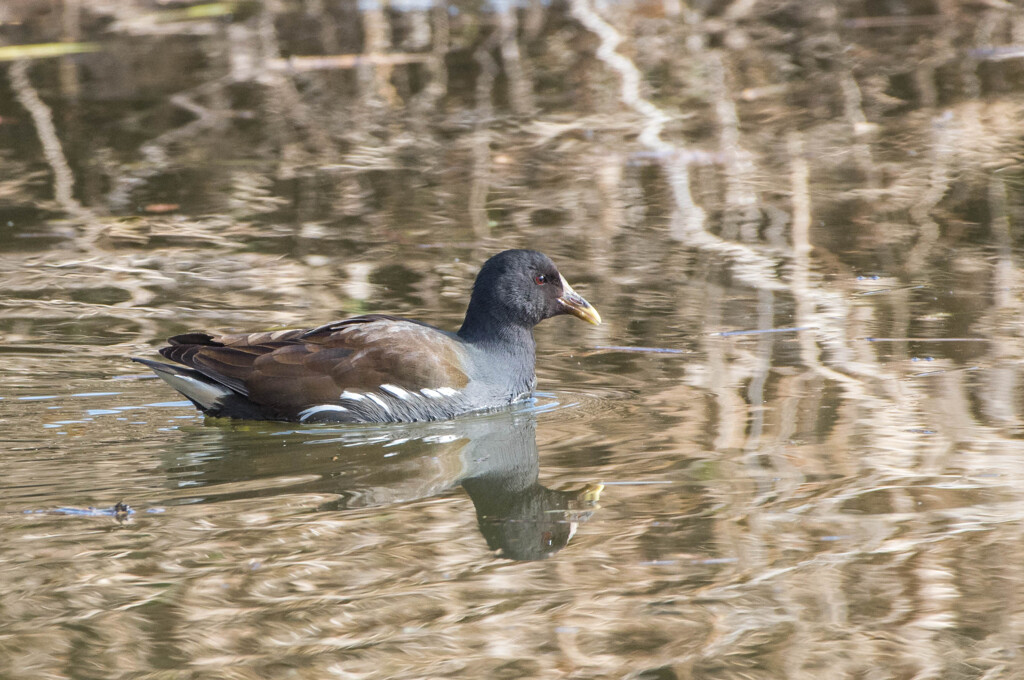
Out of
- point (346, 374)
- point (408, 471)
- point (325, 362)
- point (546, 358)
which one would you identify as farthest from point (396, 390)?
point (546, 358)

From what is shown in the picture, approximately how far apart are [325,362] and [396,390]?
1.18ft

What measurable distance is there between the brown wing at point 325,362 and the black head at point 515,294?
1.17 ft

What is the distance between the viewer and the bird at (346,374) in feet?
21.6

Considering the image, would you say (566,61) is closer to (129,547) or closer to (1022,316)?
(1022,316)

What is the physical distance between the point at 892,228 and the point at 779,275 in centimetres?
129

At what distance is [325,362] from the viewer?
665 centimetres

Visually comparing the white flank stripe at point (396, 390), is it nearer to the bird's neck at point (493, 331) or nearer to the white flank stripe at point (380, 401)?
the white flank stripe at point (380, 401)

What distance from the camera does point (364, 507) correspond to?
5434mm

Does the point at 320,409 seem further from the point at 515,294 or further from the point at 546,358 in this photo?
the point at 546,358

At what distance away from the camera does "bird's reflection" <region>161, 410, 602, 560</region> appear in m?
5.37

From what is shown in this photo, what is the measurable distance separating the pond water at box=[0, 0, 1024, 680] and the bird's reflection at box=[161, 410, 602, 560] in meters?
0.02

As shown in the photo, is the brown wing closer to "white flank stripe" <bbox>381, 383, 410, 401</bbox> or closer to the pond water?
"white flank stripe" <bbox>381, 383, 410, 401</bbox>

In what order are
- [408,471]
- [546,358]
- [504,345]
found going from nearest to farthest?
[408,471] → [504,345] → [546,358]

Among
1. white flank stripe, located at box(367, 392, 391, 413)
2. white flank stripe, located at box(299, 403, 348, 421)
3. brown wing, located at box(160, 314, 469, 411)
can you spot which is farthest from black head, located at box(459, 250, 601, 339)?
white flank stripe, located at box(299, 403, 348, 421)
